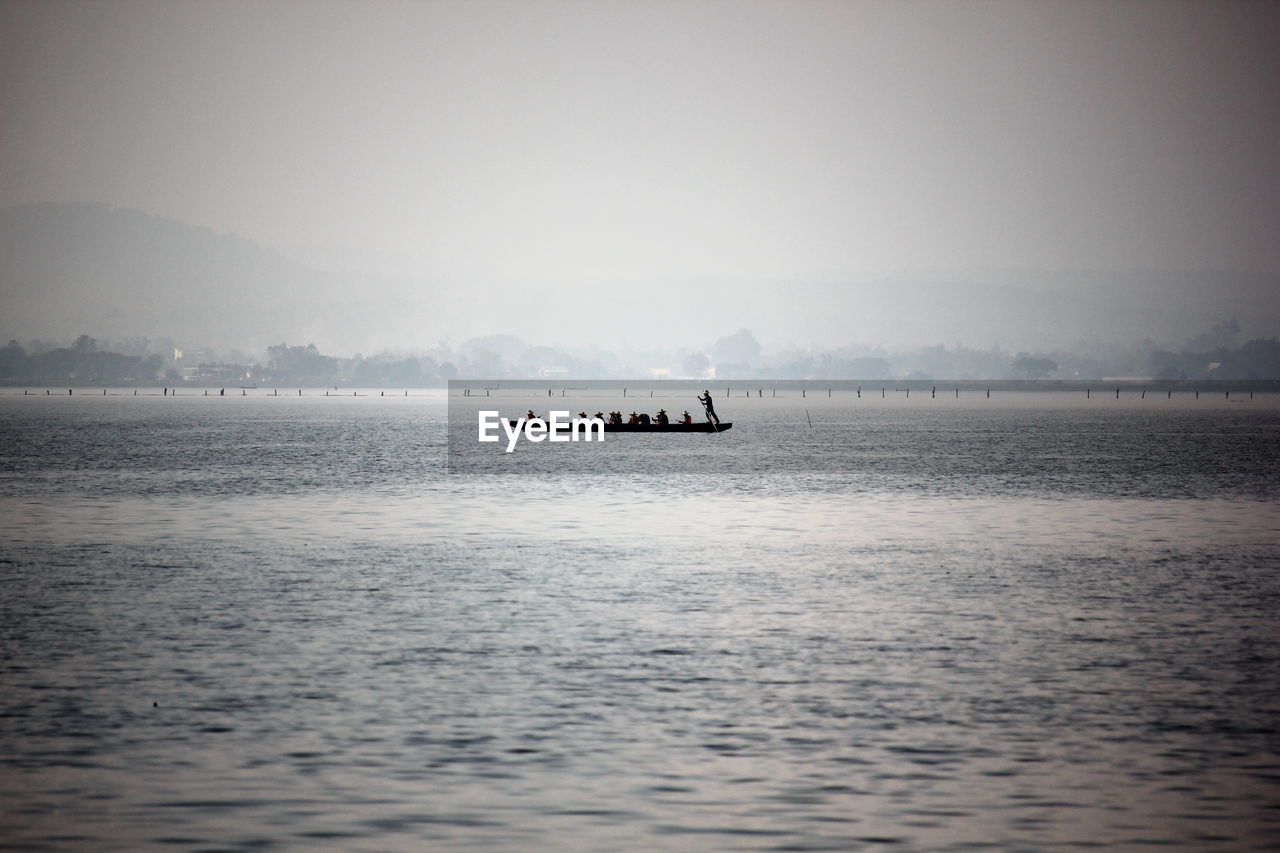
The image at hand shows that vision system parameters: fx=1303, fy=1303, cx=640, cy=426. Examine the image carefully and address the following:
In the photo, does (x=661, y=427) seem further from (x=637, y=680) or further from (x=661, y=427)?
(x=637, y=680)

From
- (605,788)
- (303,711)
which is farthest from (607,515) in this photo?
(605,788)

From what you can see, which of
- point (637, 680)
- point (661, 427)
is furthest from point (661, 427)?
point (637, 680)

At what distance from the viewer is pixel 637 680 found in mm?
22656

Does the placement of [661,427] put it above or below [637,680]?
above

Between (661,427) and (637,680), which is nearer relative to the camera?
(637,680)

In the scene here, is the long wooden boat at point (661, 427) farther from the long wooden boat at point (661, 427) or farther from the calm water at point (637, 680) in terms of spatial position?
the calm water at point (637, 680)

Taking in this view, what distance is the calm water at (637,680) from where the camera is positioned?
15.3m

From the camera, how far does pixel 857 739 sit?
18.8 meters

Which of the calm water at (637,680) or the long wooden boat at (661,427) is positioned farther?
the long wooden boat at (661,427)

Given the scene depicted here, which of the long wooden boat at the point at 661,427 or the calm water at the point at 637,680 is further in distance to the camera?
the long wooden boat at the point at 661,427

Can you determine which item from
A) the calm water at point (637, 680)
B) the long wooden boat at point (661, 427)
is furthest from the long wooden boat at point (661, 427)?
the calm water at point (637, 680)

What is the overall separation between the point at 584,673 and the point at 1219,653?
40.9 feet

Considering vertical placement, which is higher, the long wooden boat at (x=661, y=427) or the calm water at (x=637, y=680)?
the long wooden boat at (x=661, y=427)

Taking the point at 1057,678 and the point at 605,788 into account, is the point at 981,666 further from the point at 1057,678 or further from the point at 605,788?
the point at 605,788
